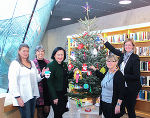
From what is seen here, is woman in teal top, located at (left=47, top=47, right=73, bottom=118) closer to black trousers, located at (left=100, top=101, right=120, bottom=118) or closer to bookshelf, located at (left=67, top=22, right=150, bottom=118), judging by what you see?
black trousers, located at (left=100, top=101, right=120, bottom=118)

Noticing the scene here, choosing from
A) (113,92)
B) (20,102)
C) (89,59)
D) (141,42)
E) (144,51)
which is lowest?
(20,102)

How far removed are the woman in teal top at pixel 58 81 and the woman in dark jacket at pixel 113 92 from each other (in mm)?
616

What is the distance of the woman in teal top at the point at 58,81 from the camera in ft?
8.25

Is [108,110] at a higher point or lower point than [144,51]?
lower

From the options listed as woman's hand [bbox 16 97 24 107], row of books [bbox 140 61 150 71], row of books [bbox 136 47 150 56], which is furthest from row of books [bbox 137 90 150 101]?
woman's hand [bbox 16 97 24 107]

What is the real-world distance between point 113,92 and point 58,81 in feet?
2.67

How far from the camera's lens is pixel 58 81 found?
2564mm

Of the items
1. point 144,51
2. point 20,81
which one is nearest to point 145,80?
point 144,51

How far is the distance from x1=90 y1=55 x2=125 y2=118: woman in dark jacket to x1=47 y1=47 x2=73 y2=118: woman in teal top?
62 cm

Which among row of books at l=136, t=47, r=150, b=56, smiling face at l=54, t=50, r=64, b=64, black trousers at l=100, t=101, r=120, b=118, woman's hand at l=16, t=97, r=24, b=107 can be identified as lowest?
black trousers at l=100, t=101, r=120, b=118

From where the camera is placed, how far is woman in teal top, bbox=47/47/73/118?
99.0 inches

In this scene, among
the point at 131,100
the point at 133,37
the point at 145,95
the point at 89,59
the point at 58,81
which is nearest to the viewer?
the point at 58,81

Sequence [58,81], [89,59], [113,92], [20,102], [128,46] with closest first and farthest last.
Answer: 1. [20,102]
2. [113,92]
3. [58,81]
4. [128,46]
5. [89,59]

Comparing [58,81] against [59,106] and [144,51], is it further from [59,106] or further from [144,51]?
[144,51]
